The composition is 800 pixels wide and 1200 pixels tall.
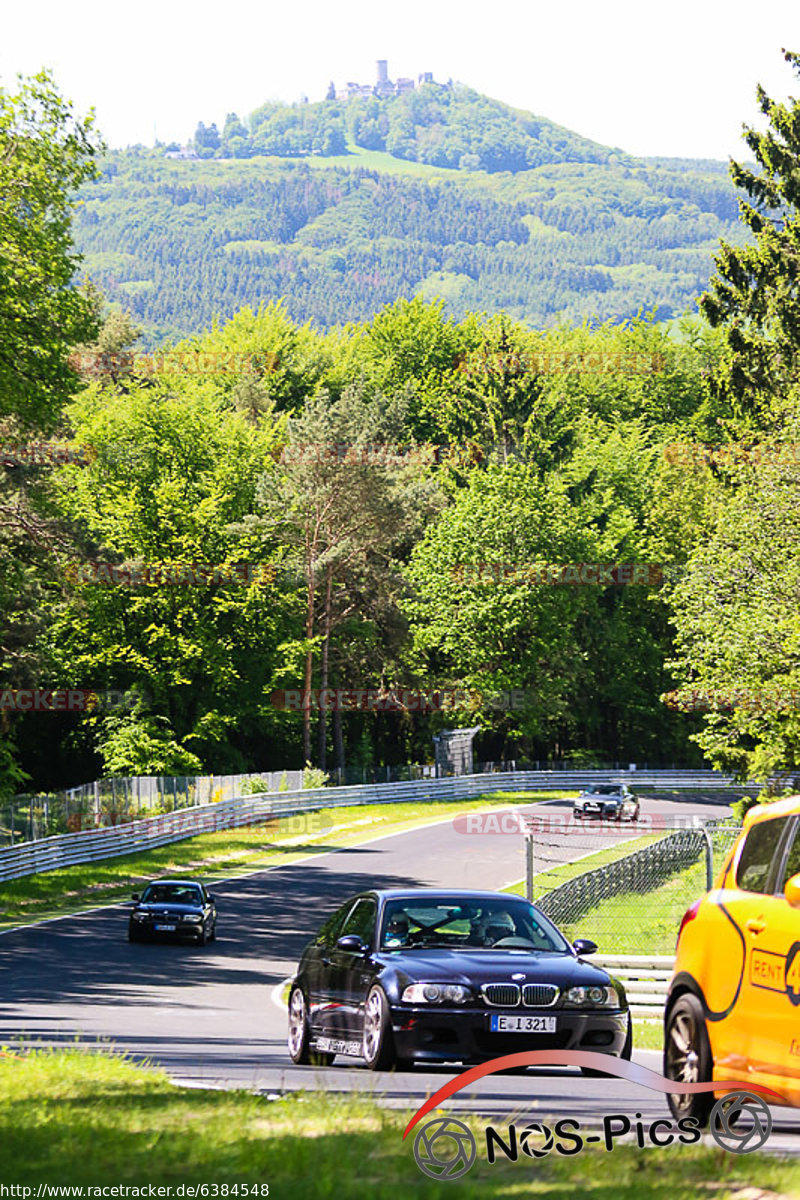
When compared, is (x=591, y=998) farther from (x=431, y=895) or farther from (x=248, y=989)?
(x=248, y=989)

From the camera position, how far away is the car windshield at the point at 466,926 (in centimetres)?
1190

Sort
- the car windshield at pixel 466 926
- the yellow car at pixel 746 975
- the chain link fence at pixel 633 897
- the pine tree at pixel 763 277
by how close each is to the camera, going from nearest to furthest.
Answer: the yellow car at pixel 746 975
the car windshield at pixel 466 926
the chain link fence at pixel 633 897
the pine tree at pixel 763 277

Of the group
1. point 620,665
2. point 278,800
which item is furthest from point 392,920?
point 620,665

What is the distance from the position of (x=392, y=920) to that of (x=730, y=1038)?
450 centimetres

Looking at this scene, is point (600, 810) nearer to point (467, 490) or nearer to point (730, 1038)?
point (467, 490)

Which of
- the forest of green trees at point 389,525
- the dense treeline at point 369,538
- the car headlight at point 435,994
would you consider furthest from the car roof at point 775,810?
the dense treeline at point 369,538

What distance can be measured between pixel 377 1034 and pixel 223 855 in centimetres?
3754

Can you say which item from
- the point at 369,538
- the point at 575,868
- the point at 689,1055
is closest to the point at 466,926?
the point at 689,1055

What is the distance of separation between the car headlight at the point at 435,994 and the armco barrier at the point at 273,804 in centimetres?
2894

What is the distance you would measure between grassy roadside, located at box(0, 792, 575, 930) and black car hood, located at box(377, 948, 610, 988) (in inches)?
872

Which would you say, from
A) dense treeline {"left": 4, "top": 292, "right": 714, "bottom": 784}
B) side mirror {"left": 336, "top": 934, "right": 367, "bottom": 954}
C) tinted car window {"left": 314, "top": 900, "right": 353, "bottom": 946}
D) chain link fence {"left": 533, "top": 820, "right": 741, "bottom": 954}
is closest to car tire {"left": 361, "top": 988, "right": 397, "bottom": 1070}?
side mirror {"left": 336, "top": 934, "right": 367, "bottom": 954}

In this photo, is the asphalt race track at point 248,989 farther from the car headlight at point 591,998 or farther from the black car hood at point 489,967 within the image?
the black car hood at point 489,967

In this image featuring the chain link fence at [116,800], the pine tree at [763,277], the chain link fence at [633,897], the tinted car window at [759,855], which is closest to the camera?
the tinted car window at [759,855]

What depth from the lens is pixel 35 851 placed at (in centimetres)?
4028
